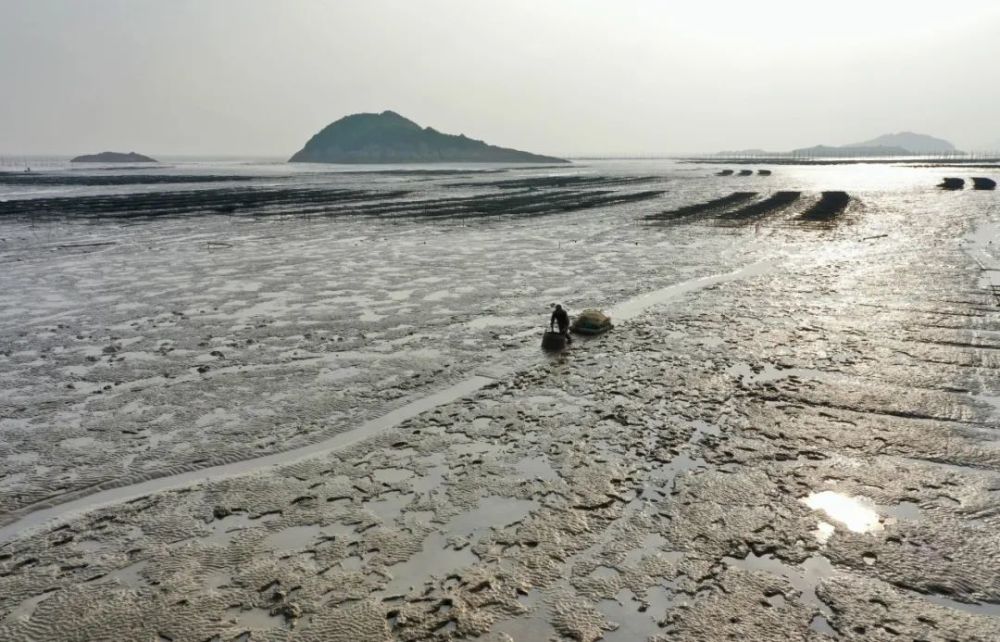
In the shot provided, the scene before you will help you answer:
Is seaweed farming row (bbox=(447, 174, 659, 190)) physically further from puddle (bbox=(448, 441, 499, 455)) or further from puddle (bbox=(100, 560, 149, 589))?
puddle (bbox=(100, 560, 149, 589))

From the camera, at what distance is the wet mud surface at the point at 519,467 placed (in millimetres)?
6711

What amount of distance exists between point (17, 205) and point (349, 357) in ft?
193

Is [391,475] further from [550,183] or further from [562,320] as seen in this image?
[550,183]

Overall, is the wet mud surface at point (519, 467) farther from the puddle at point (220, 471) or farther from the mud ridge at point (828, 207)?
the mud ridge at point (828, 207)

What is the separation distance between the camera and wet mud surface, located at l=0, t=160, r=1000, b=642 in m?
6.71

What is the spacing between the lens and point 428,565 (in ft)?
24.5

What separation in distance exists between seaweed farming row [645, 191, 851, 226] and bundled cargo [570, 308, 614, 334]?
25.7 meters

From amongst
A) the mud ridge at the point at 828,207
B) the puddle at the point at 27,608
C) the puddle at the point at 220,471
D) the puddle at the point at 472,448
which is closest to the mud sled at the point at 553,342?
the puddle at the point at 220,471

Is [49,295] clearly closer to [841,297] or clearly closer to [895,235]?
[841,297]

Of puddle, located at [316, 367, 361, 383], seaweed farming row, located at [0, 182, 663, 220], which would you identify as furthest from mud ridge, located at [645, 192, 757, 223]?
puddle, located at [316, 367, 361, 383]

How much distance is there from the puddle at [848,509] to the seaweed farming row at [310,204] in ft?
128

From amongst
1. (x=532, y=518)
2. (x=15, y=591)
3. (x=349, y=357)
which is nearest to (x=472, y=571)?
(x=532, y=518)

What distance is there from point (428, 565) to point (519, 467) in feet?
9.21

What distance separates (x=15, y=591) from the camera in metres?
7.09
